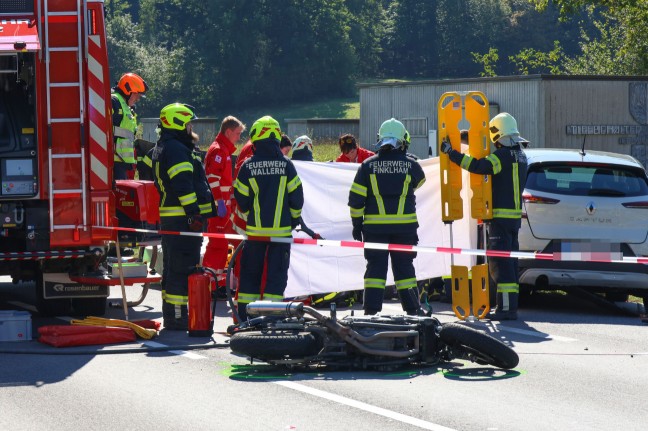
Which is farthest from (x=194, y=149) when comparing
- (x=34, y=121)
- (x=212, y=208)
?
(x=34, y=121)

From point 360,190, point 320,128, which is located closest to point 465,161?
point 360,190

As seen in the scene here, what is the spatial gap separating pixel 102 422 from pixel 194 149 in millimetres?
4396

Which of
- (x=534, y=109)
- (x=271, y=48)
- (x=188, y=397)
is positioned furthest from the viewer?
(x=271, y=48)

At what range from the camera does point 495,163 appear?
11711 millimetres

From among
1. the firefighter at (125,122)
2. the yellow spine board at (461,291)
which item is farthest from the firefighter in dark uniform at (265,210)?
the firefighter at (125,122)

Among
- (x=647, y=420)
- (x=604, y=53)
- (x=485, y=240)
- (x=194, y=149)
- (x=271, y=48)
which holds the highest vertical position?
(x=271, y=48)

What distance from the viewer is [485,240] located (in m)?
12.3

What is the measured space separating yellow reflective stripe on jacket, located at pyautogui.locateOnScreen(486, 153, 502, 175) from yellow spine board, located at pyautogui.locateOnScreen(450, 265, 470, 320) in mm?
993

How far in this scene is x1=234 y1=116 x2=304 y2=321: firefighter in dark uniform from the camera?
10.7 m

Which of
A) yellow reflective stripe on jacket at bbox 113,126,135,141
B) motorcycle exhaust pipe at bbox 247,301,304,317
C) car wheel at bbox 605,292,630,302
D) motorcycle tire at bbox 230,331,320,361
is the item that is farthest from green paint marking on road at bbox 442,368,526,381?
yellow reflective stripe on jacket at bbox 113,126,135,141

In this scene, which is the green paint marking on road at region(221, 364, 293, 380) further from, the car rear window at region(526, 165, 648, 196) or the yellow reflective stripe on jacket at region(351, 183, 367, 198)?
the car rear window at region(526, 165, 648, 196)

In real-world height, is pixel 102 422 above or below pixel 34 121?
below

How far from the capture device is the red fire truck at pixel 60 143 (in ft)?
36.2

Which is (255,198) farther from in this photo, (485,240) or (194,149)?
(485,240)
